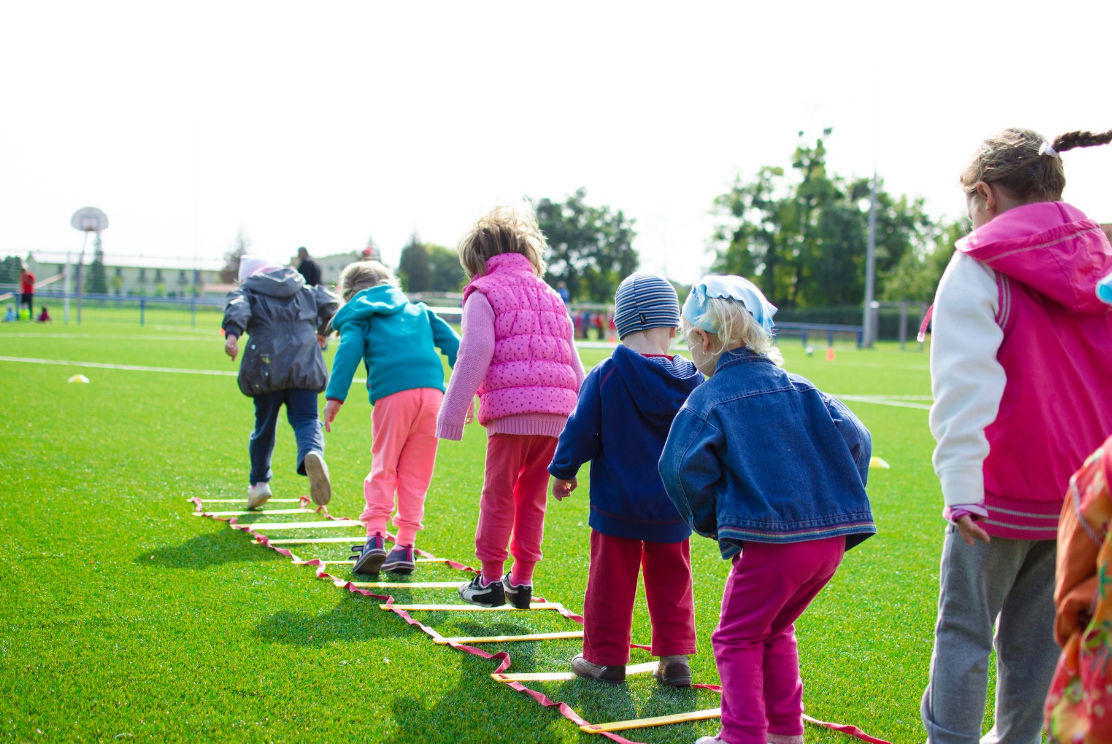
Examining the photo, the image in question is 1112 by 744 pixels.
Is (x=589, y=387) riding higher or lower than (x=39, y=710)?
higher

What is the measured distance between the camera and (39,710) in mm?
2820

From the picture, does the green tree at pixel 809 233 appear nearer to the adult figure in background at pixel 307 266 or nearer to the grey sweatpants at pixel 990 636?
the adult figure in background at pixel 307 266

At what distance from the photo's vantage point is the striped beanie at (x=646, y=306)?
3422mm

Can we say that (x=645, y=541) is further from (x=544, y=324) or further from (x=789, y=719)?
(x=544, y=324)

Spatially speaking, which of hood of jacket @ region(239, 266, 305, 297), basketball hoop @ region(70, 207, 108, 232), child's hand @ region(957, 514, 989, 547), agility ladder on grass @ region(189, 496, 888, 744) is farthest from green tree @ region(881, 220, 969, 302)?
child's hand @ region(957, 514, 989, 547)

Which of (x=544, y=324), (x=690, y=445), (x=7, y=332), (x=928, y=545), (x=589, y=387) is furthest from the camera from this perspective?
(x=7, y=332)

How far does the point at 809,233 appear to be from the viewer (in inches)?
2398

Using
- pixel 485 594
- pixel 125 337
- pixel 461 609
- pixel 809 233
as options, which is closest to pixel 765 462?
pixel 485 594

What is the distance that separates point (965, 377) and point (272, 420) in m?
4.81

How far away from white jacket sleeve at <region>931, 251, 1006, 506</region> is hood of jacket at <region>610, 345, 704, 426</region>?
104 cm

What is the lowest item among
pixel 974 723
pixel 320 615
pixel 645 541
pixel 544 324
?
pixel 320 615

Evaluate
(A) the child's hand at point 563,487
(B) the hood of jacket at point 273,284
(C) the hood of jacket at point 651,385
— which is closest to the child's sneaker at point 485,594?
(A) the child's hand at point 563,487

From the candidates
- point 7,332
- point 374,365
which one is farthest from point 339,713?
point 7,332

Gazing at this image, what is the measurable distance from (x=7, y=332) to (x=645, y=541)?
2368cm
